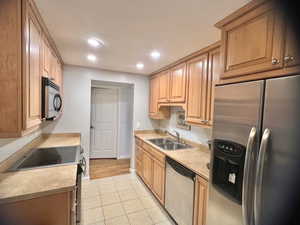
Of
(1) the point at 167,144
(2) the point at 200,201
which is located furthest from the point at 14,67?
(1) the point at 167,144

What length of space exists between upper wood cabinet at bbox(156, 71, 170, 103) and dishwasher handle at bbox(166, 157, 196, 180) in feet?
3.98

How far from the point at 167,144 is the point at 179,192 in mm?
1181

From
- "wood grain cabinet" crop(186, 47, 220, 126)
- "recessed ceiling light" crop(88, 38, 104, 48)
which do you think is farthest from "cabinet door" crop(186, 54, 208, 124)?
"recessed ceiling light" crop(88, 38, 104, 48)

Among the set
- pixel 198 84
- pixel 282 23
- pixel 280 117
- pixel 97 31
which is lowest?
pixel 280 117

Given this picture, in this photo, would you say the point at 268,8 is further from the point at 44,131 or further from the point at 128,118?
→ the point at 128,118

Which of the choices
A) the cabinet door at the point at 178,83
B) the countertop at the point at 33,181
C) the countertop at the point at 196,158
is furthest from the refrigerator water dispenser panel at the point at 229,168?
the cabinet door at the point at 178,83

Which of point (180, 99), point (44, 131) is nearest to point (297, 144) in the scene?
point (180, 99)

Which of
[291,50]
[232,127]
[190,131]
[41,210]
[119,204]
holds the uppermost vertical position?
[291,50]

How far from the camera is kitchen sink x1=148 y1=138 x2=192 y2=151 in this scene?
9.03ft

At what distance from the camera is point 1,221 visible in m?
1.07

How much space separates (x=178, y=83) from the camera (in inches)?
99.9

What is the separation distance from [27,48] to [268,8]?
1694 millimetres

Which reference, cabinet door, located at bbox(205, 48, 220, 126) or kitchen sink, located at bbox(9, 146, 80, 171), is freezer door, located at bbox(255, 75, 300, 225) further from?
kitchen sink, located at bbox(9, 146, 80, 171)

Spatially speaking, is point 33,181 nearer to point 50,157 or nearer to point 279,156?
point 50,157
